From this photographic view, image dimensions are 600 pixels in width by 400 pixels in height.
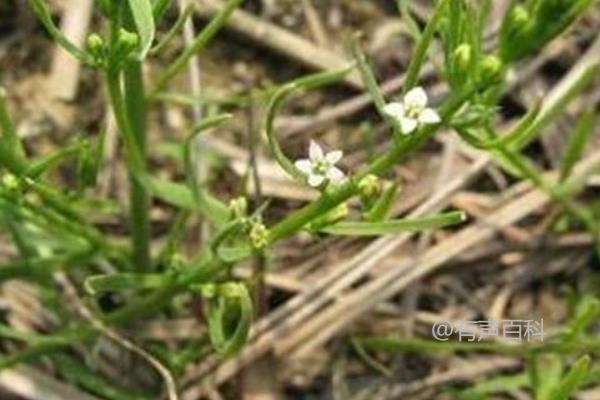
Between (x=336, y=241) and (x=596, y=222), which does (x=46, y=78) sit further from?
(x=596, y=222)

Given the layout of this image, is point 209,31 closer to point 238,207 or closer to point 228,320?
point 238,207

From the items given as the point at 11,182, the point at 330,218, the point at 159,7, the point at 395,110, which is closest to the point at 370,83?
the point at 395,110

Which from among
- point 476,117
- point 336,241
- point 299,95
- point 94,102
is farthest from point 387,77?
point 476,117

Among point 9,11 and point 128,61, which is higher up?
point 9,11

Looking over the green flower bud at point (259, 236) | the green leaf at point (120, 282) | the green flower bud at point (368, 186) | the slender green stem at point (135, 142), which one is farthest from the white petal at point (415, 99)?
the green leaf at point (120, 282)

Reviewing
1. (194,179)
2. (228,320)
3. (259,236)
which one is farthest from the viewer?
(194,179)

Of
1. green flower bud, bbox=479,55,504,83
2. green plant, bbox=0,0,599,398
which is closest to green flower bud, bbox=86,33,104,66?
green plant, bbox=0,0,599,398
